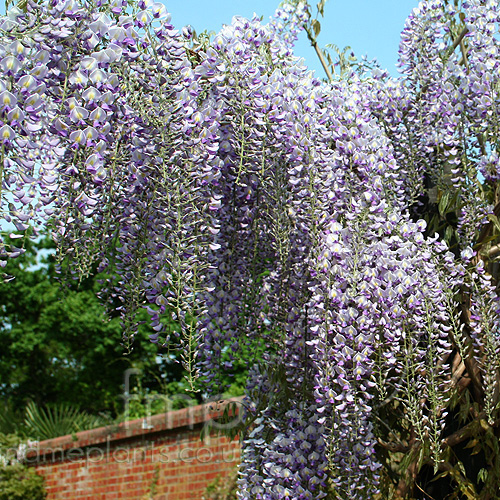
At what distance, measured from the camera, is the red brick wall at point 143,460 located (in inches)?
230

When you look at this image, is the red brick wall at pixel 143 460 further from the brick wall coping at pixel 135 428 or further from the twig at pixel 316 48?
the twig at pixel 316 48

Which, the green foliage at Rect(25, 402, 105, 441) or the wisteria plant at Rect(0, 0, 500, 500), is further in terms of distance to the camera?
the green foliage at Rect(25, 402, 105, 441)

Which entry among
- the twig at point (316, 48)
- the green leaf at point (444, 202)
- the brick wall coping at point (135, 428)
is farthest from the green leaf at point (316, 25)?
the brick wall coping at point (135, 428)

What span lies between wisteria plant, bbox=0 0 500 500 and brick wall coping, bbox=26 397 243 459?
2390mm

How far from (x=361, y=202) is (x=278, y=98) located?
569 mm

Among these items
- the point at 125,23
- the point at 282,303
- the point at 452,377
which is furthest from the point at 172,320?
the point at 452,377

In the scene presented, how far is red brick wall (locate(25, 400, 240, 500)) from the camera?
584 centimetres

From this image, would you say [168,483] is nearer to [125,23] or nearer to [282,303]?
[282,303]

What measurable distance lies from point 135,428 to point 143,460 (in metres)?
0.34

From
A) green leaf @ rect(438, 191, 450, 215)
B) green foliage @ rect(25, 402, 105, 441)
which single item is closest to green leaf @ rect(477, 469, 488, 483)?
green leaf @ rect(438, 191, 450, 215)

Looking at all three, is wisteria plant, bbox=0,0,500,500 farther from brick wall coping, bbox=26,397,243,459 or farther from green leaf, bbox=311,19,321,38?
brick wall coping, bbox=26,397,243,459

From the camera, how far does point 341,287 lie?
8.64ft

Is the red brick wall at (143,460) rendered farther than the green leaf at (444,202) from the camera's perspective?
Yes

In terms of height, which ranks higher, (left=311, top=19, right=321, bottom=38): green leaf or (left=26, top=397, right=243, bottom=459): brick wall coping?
(left=311, top=19, right=321, bottom=38): green leaf
